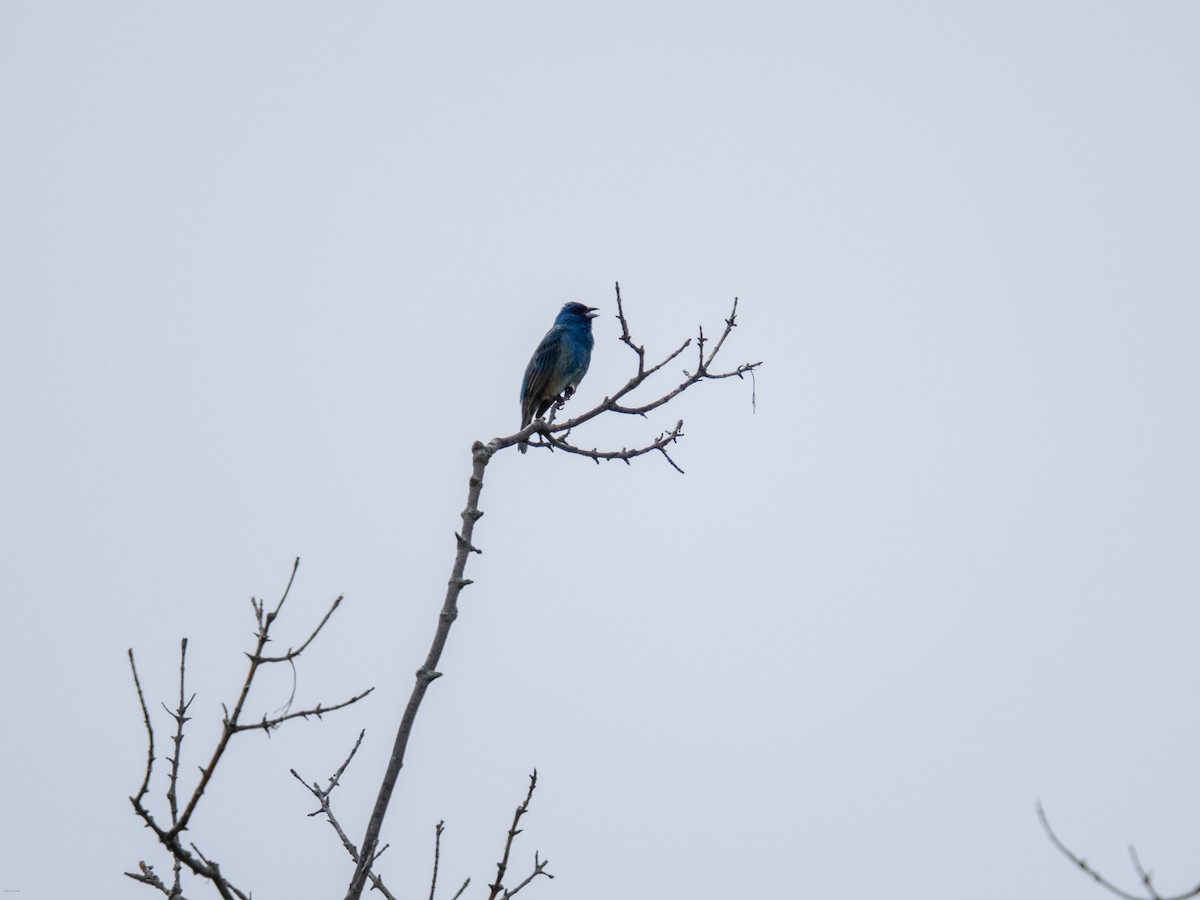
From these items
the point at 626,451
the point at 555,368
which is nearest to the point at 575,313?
the point at 555,368

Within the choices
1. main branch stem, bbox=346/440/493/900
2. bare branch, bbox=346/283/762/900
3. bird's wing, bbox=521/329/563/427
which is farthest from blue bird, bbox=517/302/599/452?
main branch stem, bbox=346/440/493/900

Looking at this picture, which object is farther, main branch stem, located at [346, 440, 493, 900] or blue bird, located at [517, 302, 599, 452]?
blue bird, located at [517, 302, 599, 452]

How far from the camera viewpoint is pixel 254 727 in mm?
2742

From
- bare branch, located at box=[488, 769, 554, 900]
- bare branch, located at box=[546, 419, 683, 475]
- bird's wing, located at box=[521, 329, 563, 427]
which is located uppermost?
bird's wing, located at box=[521, 329, 563, 427]

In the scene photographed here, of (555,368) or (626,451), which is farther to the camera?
(555,368)

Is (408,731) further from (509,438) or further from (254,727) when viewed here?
(509,438)

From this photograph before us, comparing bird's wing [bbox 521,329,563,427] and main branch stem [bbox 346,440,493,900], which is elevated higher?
bird's wing [bbox 521,329,563,427]

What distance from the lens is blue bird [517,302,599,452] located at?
11.0 meters

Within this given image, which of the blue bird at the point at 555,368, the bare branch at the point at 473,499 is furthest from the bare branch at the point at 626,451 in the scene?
the blue bird at the point at 555,368

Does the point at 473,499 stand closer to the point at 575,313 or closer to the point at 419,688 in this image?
the point at 419,688

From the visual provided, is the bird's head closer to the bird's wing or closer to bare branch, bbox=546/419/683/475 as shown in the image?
the bird's wing

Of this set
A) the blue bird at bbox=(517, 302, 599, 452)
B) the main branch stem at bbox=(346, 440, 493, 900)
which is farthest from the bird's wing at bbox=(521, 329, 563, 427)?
the main branch stem at bbox=(346, 440, 493, 900)

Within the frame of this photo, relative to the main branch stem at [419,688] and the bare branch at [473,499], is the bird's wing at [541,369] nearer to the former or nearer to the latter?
the bare branch at [473,499]

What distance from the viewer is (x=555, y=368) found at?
11008 mm
